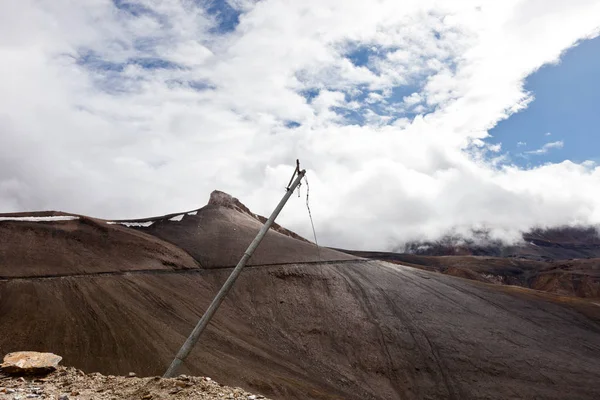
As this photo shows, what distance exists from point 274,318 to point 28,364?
19.4 meters

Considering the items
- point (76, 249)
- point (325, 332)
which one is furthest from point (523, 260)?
point (76, 249)

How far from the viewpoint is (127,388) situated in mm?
9102

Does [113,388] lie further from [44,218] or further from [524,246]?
[524,246]

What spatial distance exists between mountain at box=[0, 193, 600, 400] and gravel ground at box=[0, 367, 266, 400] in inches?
330

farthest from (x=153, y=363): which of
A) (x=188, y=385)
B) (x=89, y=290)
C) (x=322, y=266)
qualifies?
(x=322, y=266)

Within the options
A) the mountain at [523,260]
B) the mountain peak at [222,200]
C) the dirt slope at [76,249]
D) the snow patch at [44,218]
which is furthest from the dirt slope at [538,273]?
the snow patch at [44,218]

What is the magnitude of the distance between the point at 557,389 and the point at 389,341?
11178mm

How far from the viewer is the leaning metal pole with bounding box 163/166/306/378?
10367 millimetres

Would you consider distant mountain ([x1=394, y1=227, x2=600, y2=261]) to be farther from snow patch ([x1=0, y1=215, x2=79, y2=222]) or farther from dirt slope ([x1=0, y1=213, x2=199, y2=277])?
snow patch ([x1=0, y1=215, x2=79, y2=222])

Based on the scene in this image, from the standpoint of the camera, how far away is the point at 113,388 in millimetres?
9227

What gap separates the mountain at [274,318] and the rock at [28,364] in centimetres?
742

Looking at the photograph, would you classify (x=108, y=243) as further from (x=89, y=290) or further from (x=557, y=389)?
(x=557, y=389)

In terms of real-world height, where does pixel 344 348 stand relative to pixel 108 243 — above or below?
below

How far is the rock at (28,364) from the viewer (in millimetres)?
10305
